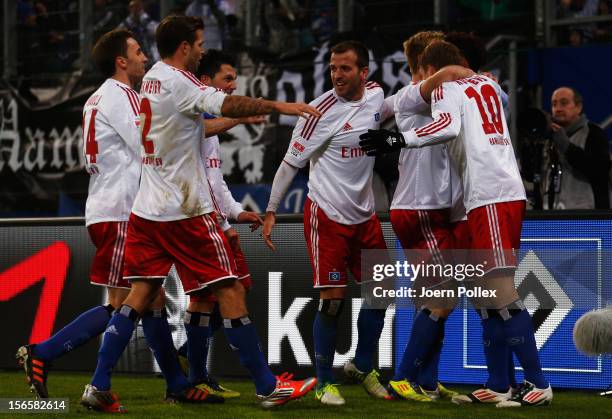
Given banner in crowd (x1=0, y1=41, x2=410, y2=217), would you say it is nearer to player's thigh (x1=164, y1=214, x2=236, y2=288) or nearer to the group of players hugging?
the group of players hugging

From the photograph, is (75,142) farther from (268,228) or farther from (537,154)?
(268,228)

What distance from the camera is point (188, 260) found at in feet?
19.1

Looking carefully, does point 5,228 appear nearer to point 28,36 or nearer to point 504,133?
point 504,133

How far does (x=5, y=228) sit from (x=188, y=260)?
118 inches

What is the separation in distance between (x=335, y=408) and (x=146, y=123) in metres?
1.82

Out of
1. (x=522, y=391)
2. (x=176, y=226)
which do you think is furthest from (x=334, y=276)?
(x=522, y=391)

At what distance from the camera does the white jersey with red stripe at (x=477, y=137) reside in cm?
595

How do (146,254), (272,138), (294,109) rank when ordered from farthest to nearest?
(272,138), (146,254), (294,109)

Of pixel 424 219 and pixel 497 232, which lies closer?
pixel 497 232

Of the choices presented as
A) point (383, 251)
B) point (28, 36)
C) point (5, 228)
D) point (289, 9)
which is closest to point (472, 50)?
point (383, 251)

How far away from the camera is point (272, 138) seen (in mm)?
11133

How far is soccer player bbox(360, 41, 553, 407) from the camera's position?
590 centimetres

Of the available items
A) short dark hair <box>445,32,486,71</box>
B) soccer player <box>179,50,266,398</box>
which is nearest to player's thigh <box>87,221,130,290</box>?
soccer player <box>179,50,266,398</box>

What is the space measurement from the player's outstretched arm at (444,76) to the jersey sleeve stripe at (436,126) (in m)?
0.35
